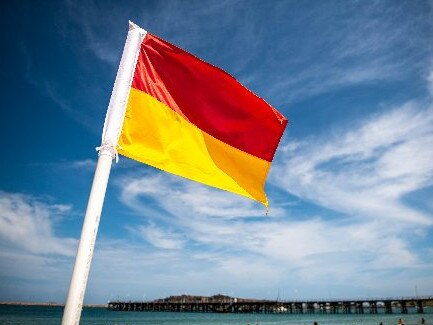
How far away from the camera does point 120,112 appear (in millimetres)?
3539

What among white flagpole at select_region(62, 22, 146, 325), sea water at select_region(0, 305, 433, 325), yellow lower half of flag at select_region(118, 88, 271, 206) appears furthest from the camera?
sea water at select_region(0, 305, 433, 325)

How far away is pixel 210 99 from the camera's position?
450cm

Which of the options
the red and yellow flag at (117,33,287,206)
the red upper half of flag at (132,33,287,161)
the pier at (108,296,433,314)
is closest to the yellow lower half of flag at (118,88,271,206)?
the red and yellow flag at (117,33,287,206)

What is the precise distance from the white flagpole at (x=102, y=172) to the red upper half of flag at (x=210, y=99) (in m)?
0.28

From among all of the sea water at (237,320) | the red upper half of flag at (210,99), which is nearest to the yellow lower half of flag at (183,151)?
the red upper half of flag at (210,99)

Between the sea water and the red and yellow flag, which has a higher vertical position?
the red and yellow flag

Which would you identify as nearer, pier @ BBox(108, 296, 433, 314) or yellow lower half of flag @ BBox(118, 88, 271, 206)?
yellow lower half of flag @ BBox(118, 88, 271, 206)

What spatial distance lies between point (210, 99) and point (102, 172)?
1.85m

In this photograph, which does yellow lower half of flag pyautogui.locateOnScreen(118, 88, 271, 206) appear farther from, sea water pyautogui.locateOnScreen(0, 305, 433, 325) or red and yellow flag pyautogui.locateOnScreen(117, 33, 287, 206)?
sea water pyautogui.locateOnScreen(0, 305, 433, 325)

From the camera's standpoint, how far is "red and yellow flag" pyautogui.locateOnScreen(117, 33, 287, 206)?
3.94 metres

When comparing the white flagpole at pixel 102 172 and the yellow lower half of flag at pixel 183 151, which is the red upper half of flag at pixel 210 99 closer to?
the yellow lower half of flag at pixel 183 151

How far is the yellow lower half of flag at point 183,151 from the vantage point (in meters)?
3.81

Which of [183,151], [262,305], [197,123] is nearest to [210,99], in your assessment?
[197,123]

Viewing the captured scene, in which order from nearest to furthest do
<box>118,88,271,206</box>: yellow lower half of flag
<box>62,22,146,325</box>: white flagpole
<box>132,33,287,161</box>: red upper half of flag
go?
1. <box>62,22,146,325</box>: white flagpole
2. <box>118,88,271,206</box>: yellow lower half of flag
3. <box>132,33,287,161</box>: red upper half of flag
